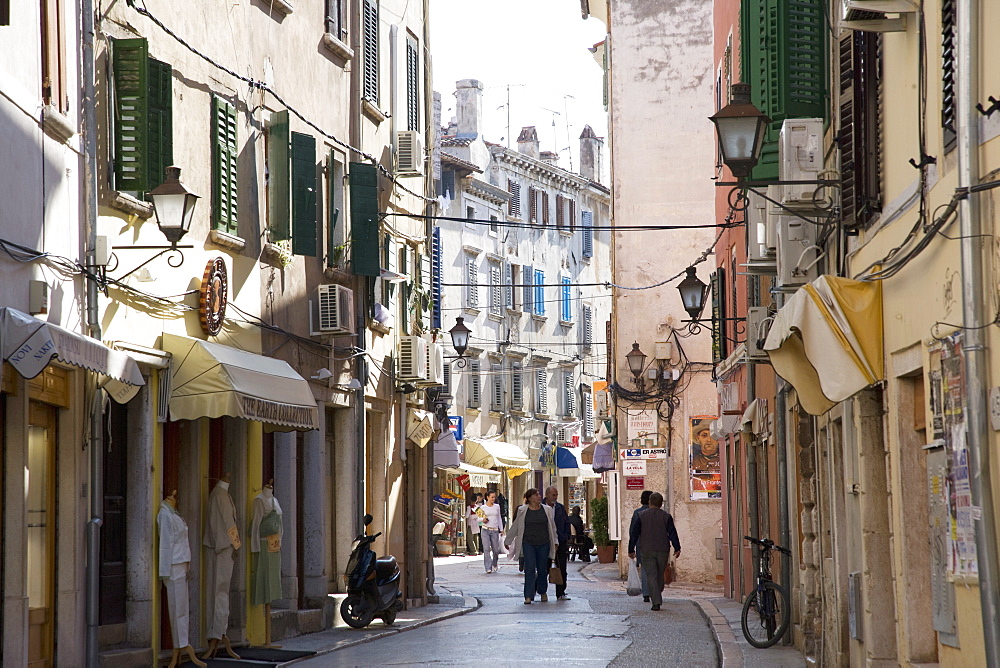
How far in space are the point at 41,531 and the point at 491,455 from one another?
34.2m

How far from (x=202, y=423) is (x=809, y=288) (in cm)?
760

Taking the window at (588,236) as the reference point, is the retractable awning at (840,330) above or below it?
below

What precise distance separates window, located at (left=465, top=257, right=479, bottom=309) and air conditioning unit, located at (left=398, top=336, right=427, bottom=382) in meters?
29.3

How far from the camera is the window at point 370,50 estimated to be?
22.4 m

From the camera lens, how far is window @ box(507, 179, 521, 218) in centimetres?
5722

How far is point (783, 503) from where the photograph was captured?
55.5 ft

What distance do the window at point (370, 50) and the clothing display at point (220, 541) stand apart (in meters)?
8.31

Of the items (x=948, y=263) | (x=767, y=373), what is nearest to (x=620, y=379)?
(x=767, y=373)

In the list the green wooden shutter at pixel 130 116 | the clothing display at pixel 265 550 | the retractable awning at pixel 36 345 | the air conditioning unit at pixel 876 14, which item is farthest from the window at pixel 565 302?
the air conditioning unit at pixel 876 14

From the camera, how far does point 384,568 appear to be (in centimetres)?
1945

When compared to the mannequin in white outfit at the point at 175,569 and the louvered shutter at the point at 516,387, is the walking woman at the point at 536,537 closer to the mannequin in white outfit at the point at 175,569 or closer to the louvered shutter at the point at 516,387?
the mannequin in white outfit at the point at 175,569

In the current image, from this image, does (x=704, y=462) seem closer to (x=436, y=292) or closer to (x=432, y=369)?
(x=436, y=292)

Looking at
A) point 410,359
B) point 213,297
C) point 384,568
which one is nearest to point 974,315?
point 213,297

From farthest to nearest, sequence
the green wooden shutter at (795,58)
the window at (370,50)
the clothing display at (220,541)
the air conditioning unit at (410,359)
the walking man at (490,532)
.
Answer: the walking man at (490,532) < the air conditioning unit at (410,359) < the window at (370,50) < the clothing display at (220,541) < the green wooden shutter at (795,58)
